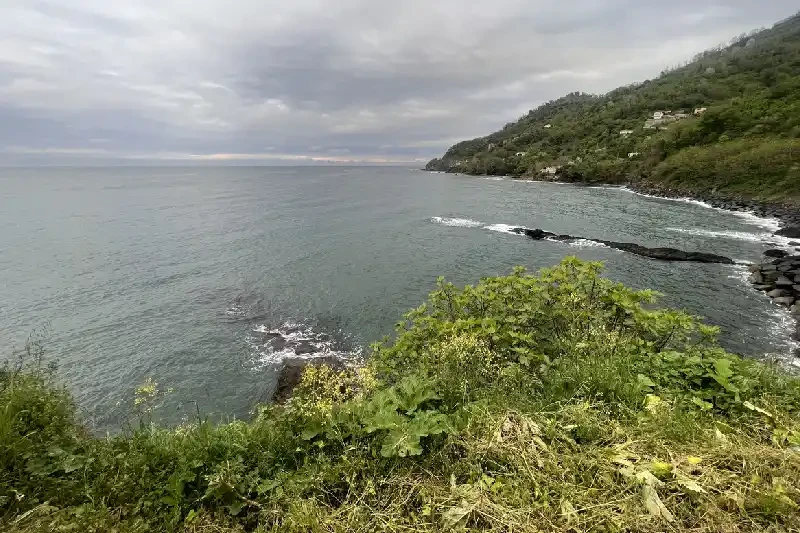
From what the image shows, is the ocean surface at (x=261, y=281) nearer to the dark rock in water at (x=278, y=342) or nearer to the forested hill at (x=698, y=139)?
the dark rock in water at (x=278, y=342)

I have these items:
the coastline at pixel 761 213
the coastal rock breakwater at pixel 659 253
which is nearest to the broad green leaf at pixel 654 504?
the coastline at pixel 761 213

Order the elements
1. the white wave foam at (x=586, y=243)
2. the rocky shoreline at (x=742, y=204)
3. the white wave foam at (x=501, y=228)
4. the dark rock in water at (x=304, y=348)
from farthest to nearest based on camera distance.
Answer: the white wave foam at (x=501, y=228) < the rocky shoreline at (x=742, y=204) < the white wave foam at (x=586, y=243) < the dark rock in water at (x=304, y=348)

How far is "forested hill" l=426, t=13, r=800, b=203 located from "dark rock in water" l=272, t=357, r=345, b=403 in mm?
56670

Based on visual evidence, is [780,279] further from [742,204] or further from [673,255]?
[742,204]

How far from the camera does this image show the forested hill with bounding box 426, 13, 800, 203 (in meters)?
52.8

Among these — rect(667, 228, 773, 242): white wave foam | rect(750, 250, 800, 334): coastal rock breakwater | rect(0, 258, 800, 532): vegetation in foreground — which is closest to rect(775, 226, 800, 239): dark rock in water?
rect(667, 228, 773, 242): white wave foam

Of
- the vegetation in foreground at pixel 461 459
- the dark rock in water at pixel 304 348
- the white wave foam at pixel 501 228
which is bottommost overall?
the dark rock in water at pixel 304 348

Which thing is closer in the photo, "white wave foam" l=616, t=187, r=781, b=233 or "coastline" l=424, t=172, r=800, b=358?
"coastline" l=424, t=172, r=800, b=358

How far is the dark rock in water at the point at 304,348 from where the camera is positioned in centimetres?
1736

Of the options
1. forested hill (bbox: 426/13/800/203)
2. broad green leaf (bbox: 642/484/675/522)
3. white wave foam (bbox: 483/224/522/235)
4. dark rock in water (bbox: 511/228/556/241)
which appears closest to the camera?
broad green leaf (bbox: 642/484/675/522)

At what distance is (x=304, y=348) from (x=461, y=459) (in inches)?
580

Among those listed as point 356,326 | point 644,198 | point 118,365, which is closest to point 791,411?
point 356,326

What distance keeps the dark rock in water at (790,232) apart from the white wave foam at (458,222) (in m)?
26.8

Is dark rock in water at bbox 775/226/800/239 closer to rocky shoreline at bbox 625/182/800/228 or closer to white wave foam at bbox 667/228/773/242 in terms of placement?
white wave foam at bbox 667/228/773/242
